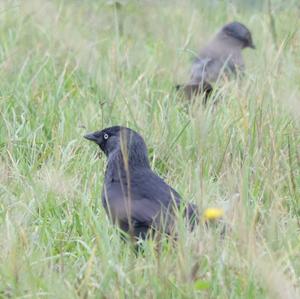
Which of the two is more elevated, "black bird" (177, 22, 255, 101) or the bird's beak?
the bird's beak

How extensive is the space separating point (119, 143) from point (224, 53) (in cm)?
289

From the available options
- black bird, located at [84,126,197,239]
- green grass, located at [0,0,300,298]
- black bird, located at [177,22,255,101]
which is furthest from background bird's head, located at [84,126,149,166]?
black bird, located at [177,22,255,101]

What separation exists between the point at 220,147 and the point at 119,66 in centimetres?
136

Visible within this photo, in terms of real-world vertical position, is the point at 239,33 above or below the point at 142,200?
below

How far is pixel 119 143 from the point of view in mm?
5285

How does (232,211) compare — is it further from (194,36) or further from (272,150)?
(194,36)

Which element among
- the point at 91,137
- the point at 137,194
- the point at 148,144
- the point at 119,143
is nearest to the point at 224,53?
the point at 148,144

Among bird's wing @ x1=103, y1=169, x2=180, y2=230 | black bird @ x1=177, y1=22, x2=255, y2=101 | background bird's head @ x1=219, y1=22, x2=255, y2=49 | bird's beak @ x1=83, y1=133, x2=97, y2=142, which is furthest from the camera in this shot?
background bird's head @ x1=219, y1=22, x2=255, y2=49

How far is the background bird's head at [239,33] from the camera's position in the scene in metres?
7.94

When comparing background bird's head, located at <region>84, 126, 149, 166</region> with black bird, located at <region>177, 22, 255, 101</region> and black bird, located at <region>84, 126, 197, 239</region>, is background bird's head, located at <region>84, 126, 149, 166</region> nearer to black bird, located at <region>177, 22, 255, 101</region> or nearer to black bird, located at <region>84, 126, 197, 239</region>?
black bird, located at <region>84, 126, 197, 239</region>

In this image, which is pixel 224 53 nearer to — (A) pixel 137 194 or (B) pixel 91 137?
(B) pixel 91 137

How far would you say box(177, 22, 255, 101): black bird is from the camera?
24.7 ft

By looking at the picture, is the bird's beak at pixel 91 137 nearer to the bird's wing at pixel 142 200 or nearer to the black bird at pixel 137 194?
the black bird at pixel 137 194

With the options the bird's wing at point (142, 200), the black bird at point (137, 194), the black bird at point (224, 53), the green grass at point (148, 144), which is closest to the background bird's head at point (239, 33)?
the black bird at point (224, 53)
